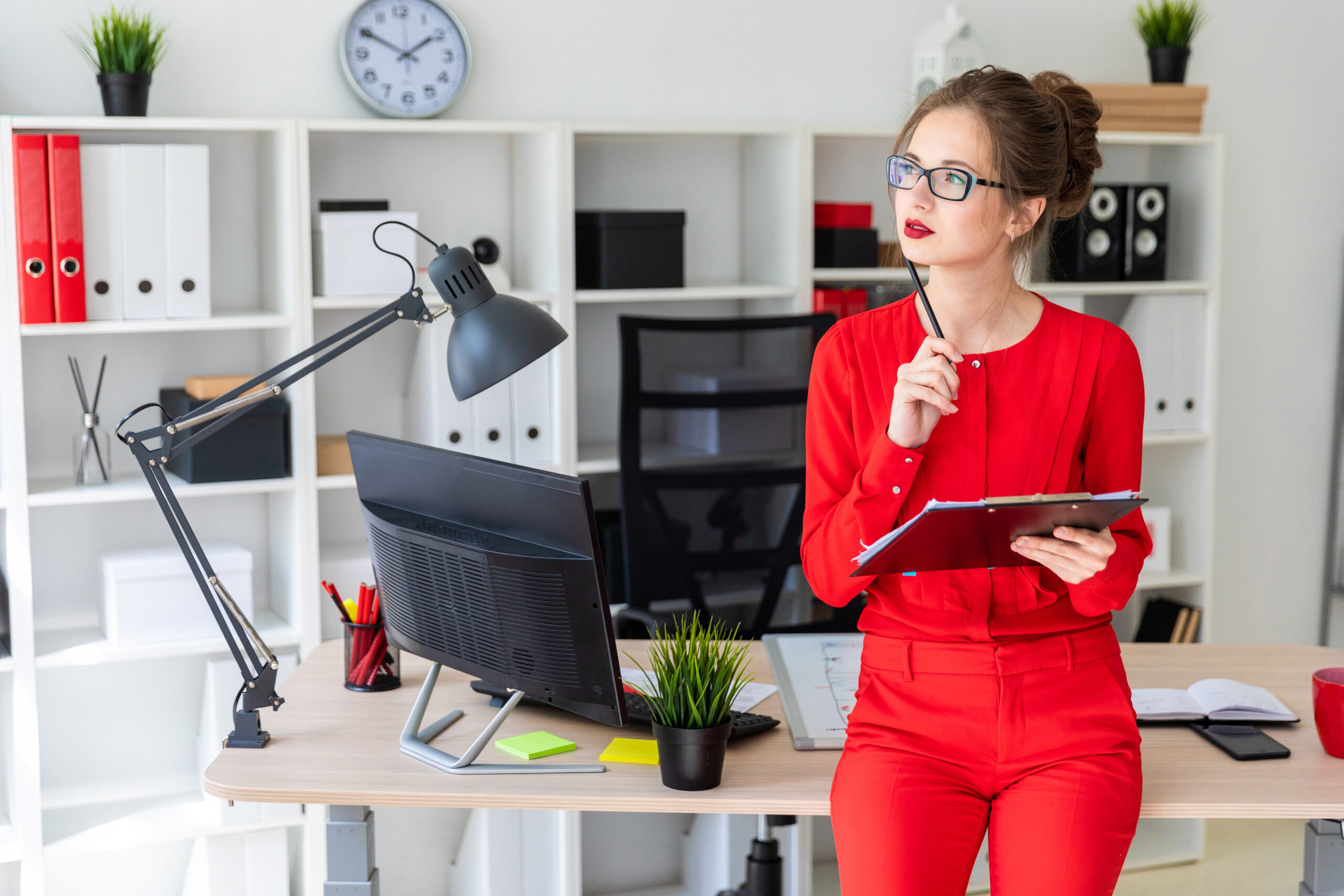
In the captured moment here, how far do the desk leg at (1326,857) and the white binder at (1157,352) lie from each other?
1.76m

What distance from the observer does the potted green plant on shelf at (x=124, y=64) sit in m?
2.57

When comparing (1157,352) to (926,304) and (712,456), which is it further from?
(926,304)

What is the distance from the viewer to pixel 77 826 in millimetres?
2711

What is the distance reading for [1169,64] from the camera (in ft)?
10.9

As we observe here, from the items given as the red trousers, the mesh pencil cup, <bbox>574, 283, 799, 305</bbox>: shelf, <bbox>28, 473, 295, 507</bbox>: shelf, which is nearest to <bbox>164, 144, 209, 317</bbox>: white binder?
<bbox>28, 473, 295, 507</bbox>: shelf

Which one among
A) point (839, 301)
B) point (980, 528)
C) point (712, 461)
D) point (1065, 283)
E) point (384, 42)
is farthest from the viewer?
point (1065, 283)

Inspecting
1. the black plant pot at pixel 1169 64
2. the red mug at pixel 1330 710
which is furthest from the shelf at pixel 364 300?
the black plant pot at pixel 1169 64

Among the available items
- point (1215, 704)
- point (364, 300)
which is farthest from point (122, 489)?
point (1215, 704)

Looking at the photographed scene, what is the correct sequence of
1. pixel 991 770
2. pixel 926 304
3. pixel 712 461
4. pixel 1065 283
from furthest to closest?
pixel 1065 283, pixel 712 461, pixel 926 304, pixel 991 770

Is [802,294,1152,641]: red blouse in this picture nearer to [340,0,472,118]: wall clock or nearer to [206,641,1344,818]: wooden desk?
[206,641,1344,818]: wooden desk

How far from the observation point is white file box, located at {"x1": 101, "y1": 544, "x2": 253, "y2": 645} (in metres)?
2.66

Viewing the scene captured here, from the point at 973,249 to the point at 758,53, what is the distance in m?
1.86

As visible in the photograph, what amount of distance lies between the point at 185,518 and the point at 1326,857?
1.60 meters

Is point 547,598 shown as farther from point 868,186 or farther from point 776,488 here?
point 868,186
